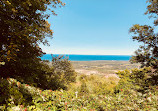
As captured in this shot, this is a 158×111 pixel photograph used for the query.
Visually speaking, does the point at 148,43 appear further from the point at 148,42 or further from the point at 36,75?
the point at 36,75

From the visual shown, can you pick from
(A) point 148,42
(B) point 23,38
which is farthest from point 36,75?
(A) point 148,42

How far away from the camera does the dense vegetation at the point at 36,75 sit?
167 inches

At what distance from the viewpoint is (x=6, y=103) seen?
11.5ft

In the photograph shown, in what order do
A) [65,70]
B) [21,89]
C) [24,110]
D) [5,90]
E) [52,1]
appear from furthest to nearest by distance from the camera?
[65,70]
[52,1]
[21,89]
[5,90]
[24,110]

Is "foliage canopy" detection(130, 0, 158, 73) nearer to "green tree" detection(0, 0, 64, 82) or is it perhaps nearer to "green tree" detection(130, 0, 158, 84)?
"green tree" detection(130, 0, 158, 84)

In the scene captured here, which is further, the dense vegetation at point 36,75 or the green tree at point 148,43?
the green tree at point 148,43

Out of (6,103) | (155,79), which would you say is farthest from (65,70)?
(6,103)

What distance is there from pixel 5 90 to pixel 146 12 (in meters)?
13.3

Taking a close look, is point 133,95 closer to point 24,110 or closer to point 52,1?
point 24,110

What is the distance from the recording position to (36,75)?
648 cm

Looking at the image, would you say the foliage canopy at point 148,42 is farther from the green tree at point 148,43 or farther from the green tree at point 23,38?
the green tree at point 23,38

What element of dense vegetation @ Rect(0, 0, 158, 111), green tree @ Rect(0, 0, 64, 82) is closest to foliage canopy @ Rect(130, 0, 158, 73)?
dense vegetation @ Rect(0, 0, 158, 111)

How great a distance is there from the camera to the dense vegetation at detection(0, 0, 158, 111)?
4229 millimetres

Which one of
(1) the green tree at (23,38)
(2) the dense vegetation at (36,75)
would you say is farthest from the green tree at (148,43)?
(1) the green tree at (23,38)
